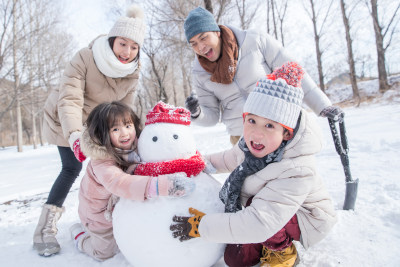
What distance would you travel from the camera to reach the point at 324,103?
6.50 ft

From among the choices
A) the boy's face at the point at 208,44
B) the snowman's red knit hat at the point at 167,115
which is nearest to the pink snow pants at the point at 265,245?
the snowman's red knit hat at the point at 167,115

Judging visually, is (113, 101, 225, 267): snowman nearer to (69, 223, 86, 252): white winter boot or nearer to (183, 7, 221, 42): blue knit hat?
(69, 223, 86, 252): white winter boot

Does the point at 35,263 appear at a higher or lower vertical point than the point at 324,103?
lower

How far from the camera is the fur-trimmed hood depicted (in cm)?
154

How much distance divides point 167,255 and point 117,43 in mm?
1546

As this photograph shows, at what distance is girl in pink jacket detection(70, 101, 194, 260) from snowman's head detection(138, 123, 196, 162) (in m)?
0.11

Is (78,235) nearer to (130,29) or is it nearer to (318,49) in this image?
(130,29)

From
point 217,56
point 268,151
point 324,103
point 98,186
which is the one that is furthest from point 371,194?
point 98,186

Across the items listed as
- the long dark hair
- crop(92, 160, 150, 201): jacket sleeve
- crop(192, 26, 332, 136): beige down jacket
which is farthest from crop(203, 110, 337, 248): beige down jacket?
crop(192, 26, 332, 136): beige down jacket

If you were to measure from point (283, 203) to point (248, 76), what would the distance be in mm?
1222

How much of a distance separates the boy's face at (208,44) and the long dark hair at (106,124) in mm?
856

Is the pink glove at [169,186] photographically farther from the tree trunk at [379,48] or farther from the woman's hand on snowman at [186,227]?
the tree trunk at [379,48]

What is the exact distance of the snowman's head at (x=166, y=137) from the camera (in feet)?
5.07

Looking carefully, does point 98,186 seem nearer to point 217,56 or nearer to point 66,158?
point 66,158
